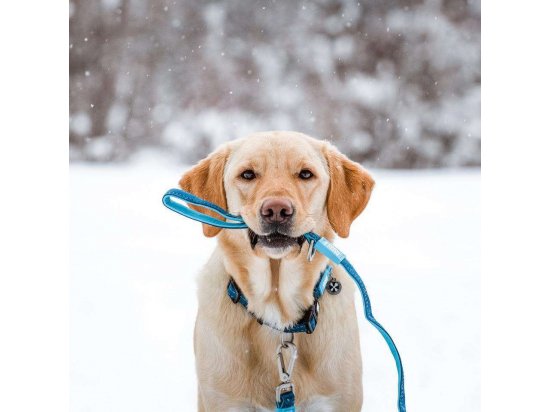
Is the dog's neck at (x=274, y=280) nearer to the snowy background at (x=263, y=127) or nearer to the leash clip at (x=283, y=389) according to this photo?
the leash clip at (x=283, y=389)

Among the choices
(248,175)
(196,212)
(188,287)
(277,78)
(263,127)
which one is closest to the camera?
(196,212)

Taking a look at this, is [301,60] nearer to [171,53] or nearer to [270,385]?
[171,53]

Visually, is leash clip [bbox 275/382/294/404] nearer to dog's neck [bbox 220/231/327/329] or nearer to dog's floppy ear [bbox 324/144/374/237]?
dog's neck [bbox 220/231/327/329]

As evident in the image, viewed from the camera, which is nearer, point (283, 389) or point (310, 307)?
point (283, 389)

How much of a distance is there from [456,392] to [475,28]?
95.4 inches

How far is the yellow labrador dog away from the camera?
1.75 m

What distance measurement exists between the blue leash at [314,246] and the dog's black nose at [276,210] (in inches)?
5.4

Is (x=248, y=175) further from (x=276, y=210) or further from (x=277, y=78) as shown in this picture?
(x=277, y=78)

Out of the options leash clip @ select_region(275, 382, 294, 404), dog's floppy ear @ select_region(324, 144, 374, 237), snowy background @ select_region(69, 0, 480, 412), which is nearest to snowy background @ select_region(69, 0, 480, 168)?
snowy background @ select_region(69, 0, 480, 412)

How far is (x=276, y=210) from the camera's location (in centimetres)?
156

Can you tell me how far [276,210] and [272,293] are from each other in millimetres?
386

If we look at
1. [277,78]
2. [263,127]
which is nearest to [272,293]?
[263,127]

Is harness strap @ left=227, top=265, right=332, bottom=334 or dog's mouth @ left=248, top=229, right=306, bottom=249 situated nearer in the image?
dog's mouth @ left=248, top=229, right=306, bottom=249
